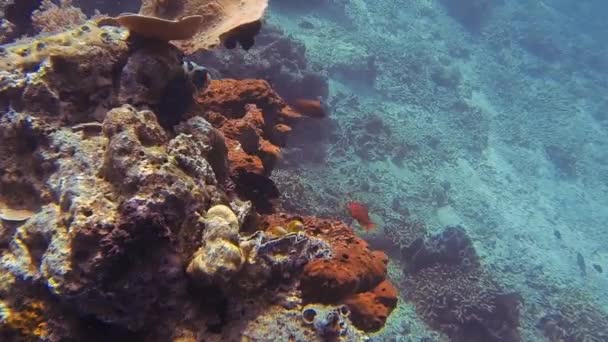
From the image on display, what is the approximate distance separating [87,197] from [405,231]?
10146 millimetres

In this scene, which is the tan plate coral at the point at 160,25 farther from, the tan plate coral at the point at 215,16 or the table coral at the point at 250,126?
the table coral at the point at 250,126

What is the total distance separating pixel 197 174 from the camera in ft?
9.81

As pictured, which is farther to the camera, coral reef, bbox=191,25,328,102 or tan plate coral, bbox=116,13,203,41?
coral reef, bbox=191,25,328,102

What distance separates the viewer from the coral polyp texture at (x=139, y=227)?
2426 mm

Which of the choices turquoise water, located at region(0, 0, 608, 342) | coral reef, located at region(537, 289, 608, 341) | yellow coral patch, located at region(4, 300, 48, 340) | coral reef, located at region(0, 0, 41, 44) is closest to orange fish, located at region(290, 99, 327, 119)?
turquoise water, located at region(0, 0, 608, 342)

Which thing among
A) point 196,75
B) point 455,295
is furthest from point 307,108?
point 455,295

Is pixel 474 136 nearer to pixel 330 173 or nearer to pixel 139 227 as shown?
pixel 330 173

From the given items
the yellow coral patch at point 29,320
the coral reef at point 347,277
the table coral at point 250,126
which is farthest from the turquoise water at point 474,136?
the yellow coral patch at point 29,320

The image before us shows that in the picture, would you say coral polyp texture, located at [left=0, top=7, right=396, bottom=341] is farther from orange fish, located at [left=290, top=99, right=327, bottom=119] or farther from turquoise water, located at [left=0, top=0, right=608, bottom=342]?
orange fish, located at [left=290, top=99, right=327, bottom=119]

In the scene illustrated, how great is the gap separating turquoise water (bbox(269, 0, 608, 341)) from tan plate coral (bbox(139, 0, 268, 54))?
5.80 metres

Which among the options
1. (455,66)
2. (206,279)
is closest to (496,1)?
(455,66)

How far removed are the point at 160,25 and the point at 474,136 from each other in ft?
58.9

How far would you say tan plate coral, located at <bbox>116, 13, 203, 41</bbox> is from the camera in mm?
3330

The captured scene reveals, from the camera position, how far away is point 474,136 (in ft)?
62.8
